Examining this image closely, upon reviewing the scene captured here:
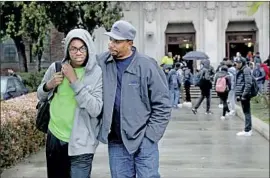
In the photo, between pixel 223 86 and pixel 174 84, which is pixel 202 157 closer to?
pixel 223 86

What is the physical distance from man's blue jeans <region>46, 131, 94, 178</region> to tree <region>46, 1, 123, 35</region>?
60.5 feet

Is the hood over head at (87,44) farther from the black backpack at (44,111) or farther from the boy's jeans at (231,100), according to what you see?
the boy's jeans at (231,100)

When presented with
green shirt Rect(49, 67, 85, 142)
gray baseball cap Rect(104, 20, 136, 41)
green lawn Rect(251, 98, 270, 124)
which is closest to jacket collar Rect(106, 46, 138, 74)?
gray baseball cap Rect(104, 20, 136, 41)

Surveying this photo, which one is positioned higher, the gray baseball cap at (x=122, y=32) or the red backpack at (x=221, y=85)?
the gray baseball cap at (x=122, y=32)

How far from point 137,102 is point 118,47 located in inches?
18.9

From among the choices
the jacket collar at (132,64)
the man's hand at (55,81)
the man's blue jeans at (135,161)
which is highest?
the jacket collar at (132,64)

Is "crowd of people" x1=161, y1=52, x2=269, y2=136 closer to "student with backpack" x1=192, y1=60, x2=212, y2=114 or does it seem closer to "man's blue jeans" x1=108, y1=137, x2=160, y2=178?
"student with backpack" x1=192, y1=60, x2=212, y2=114

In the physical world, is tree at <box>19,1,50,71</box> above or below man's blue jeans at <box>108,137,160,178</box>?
above

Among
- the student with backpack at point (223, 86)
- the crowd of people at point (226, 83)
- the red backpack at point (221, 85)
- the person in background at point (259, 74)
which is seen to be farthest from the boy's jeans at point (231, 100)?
the person in background at point (259, 74)

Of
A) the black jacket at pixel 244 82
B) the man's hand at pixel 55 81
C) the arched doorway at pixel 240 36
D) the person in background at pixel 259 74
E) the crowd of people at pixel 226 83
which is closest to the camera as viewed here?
the man's hand at pixel 55 81

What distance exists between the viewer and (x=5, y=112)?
10266 mm

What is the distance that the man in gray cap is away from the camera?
5.06 m

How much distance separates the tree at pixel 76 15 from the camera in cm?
2359

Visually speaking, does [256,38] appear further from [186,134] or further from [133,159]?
[133,159]
